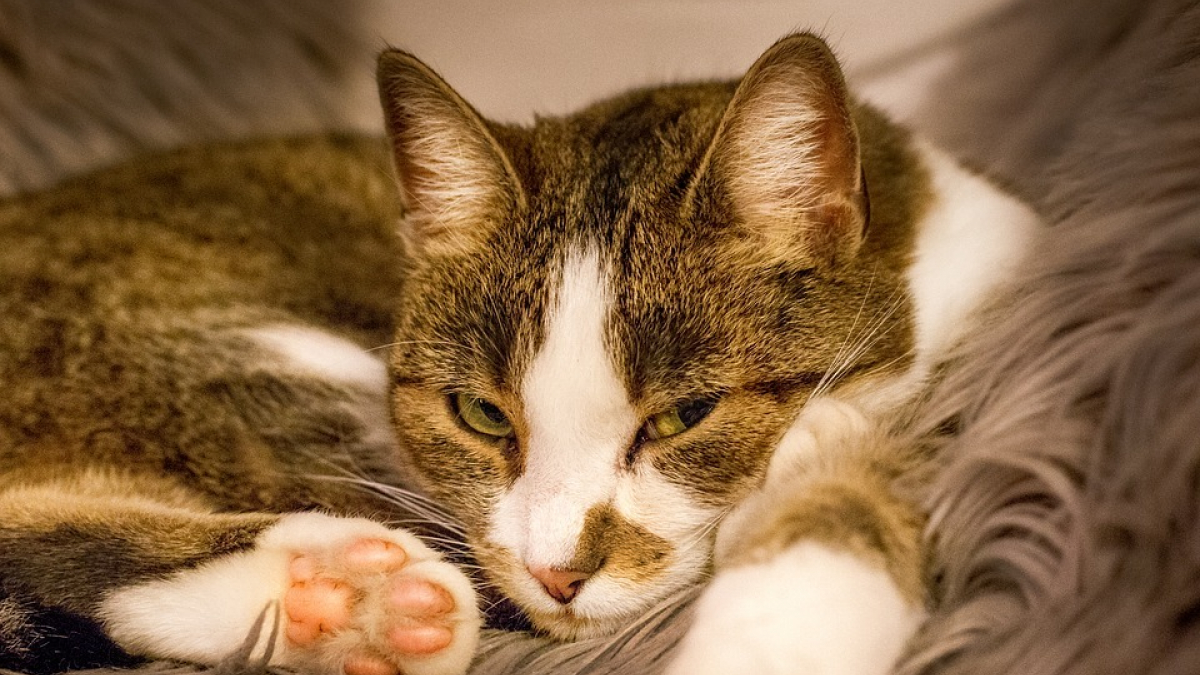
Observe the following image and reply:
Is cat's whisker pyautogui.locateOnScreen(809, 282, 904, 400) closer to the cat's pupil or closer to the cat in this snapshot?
the cat

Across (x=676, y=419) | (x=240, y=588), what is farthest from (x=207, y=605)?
(x=676, y=419)

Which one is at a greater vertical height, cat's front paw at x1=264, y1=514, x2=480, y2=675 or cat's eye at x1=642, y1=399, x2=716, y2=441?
cat's eye at x1=642, y1=399, x2=716, y2=441

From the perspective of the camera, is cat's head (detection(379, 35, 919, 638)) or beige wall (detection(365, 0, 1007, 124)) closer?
cat's head (detection(379, 35, 919, 638))

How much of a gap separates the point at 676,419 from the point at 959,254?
323 millimetres

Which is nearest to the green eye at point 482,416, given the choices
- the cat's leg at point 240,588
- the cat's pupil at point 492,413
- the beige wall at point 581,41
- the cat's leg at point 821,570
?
the cat's pupil at point 492,413

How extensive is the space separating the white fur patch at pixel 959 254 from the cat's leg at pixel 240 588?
46 cm

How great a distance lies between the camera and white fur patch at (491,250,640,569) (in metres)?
0.68

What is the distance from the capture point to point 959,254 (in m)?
0.82

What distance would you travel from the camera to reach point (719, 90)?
3.17 ft

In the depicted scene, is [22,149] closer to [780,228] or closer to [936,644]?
[780,228]

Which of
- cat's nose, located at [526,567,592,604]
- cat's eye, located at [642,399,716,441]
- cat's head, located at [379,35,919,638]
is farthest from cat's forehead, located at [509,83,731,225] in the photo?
cat's nose, located at [526,567,592,604]

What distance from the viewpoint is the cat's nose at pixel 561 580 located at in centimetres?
67

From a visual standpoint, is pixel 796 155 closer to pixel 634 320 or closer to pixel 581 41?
pixel 634 320

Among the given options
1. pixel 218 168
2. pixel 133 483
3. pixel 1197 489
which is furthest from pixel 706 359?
pixel 218 168
